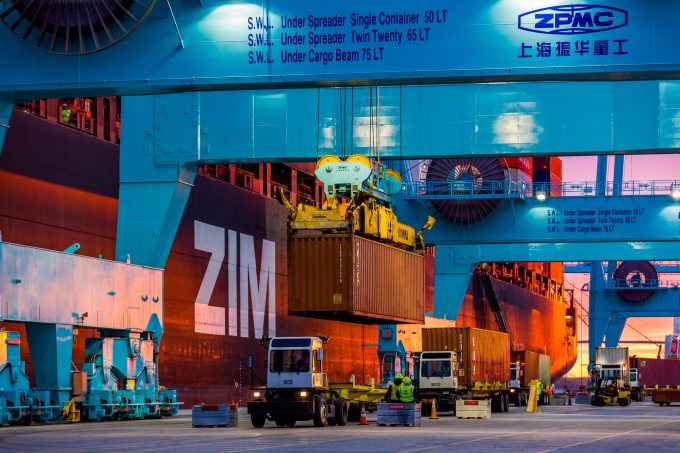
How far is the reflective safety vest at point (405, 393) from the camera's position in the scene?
109 ft

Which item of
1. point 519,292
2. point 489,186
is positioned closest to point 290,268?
point 489,186

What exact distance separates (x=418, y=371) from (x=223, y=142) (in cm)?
1105

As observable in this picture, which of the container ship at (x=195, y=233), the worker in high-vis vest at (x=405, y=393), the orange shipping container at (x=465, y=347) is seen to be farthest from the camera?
the orange shipping container at (x=465, y=347)

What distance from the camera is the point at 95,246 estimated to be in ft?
132

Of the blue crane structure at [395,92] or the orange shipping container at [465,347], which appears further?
the orange shipping container at [465,347]

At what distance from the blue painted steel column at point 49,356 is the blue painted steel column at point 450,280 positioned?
33.4 meters

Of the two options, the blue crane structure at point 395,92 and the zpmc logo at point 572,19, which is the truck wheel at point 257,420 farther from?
the zpmc logo at point 572,19

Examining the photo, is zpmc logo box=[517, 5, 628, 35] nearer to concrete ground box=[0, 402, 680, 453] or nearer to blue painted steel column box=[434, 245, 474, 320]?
concrete ground box=[0, 402, 680, 453]

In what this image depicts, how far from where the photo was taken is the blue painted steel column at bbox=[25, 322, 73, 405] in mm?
33156

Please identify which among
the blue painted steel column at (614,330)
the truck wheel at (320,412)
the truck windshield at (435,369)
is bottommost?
the truck wheel at (320,412)

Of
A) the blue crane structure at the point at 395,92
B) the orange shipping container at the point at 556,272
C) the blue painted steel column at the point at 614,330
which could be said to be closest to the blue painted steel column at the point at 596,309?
the blue painted steel column at the point at 614,330

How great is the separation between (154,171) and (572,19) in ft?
59.5

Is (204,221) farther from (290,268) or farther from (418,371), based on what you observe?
(290,268)

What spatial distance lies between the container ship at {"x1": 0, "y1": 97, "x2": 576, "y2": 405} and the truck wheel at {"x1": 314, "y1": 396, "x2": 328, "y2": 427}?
2.94 meters
